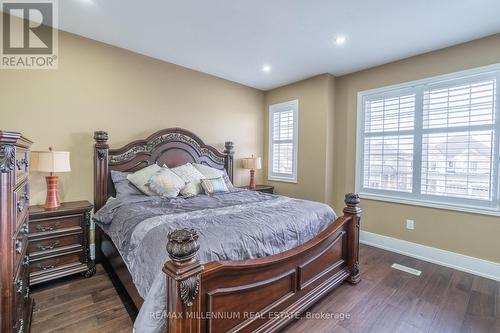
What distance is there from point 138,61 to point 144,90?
382 millimetres

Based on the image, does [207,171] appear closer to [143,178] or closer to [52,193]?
[143,178]

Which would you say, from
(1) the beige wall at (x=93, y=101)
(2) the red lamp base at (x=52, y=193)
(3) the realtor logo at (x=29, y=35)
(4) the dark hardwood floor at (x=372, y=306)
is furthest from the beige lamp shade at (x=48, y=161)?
(4) the dark hardwood floor at (x=372, y=306)

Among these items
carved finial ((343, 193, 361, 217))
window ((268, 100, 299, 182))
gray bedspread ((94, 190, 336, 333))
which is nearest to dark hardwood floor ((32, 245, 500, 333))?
gray bedspread ((94, 190, 336, 333))

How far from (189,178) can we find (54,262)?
5.21ft

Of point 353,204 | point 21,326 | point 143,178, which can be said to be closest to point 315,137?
point 353,204

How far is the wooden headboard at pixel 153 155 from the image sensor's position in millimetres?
2852

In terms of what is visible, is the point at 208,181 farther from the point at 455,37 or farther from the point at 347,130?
the point at 455,37

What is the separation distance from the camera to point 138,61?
3.22 metres

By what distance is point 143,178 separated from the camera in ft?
9.37

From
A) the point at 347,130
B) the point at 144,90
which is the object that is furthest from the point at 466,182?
the point at 144,90

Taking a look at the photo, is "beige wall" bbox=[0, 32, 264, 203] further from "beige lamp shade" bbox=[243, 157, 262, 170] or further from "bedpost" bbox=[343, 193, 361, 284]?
"bedpost" bbox=[343, 193, 361, 284]

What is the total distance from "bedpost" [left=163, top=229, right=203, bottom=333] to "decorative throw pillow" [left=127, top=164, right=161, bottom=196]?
1804 millimetres

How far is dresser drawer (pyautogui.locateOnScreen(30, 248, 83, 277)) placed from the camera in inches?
86.9

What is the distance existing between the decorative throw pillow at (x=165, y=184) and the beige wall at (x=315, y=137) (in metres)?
2.18
